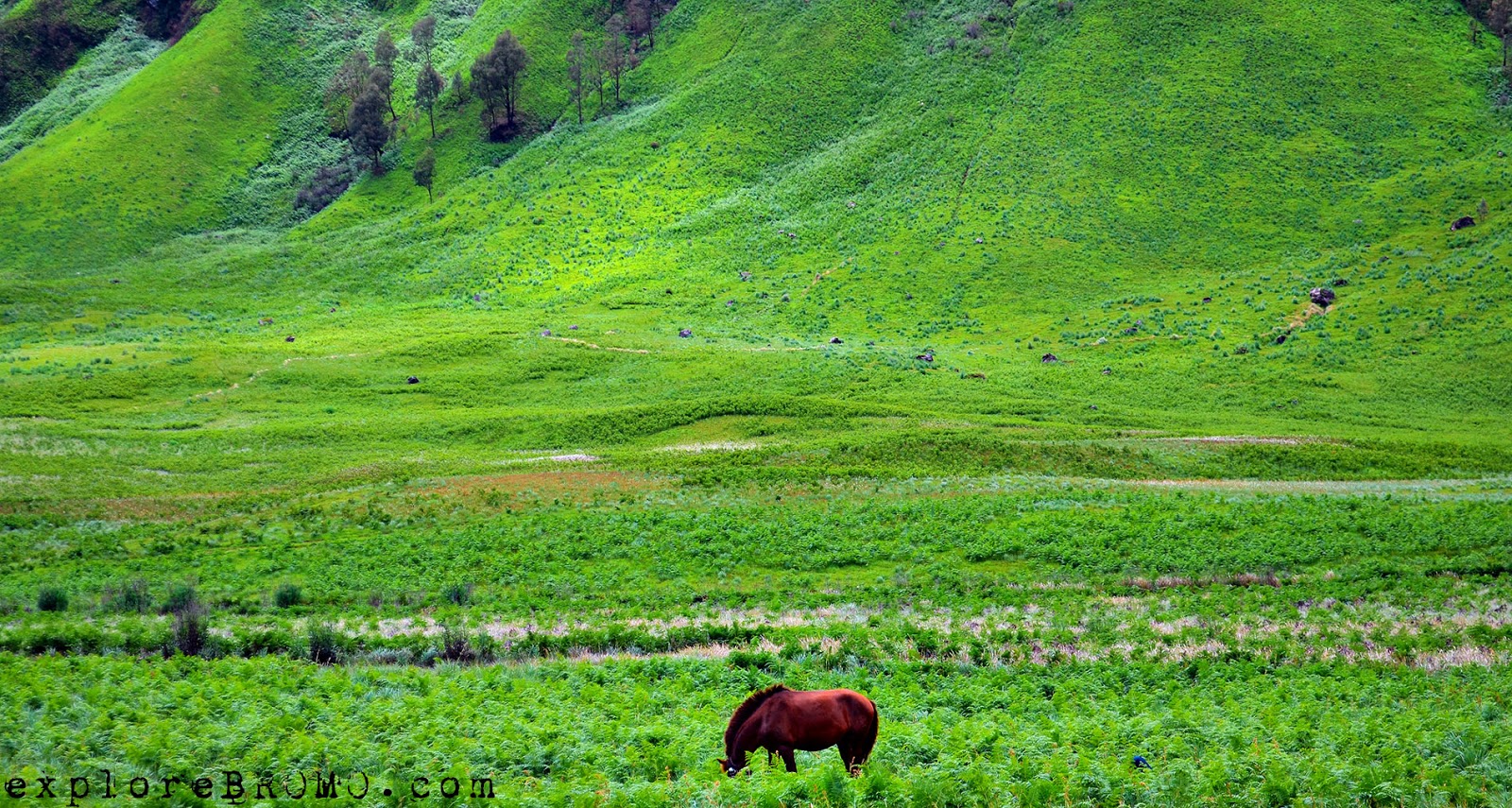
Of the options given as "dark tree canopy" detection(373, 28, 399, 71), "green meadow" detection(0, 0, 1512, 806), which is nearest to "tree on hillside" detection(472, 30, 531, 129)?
"green meadow" detection(0, 0, 1512, 806)

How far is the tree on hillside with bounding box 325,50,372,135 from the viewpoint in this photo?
15412cm

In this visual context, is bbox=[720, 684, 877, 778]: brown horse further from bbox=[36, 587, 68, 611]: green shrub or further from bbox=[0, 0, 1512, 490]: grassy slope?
bbox=[0, 0, 1512, 490]: grassy slope

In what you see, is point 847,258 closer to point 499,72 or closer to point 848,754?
point 499,72

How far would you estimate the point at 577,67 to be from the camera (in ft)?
487

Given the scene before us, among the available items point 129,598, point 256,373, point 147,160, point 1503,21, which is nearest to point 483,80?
point 147,160

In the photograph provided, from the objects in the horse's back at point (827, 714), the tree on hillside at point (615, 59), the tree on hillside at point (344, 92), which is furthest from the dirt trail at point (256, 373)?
the tree on hillside at point (344, 92)

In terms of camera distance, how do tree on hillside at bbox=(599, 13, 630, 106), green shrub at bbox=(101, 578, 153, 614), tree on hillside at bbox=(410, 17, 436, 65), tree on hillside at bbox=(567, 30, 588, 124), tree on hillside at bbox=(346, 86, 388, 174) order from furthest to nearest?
1. tree on hillside at bbox=(410, 17, 436, 65)
2. tree on hillside at bbox=(599, 13, 630, 106)
3. tree on hillside at bbox=(567, 30, 588, 124)
4. tree on hillside at bbox=(346, 86, 388, 174)
5. green shrub at bbox=(101, 578, 153, 614)

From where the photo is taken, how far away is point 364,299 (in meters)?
108

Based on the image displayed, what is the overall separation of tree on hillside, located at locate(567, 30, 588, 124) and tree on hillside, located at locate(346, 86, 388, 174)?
29666 mm

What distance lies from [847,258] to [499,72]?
230 feet

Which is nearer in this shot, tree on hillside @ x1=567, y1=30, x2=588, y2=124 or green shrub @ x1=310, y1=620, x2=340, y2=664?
green shrub @ x1=310, y1=620, x2=340, y2=664

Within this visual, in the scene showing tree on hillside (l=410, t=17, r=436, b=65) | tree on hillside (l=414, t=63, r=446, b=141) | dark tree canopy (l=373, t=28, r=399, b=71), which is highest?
tree on hillside (l=410, t=17, r=436, b=65)

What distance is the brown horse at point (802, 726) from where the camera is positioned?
41.9 ft

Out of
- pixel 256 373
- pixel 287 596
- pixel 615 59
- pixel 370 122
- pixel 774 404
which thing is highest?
pixel 615 59
